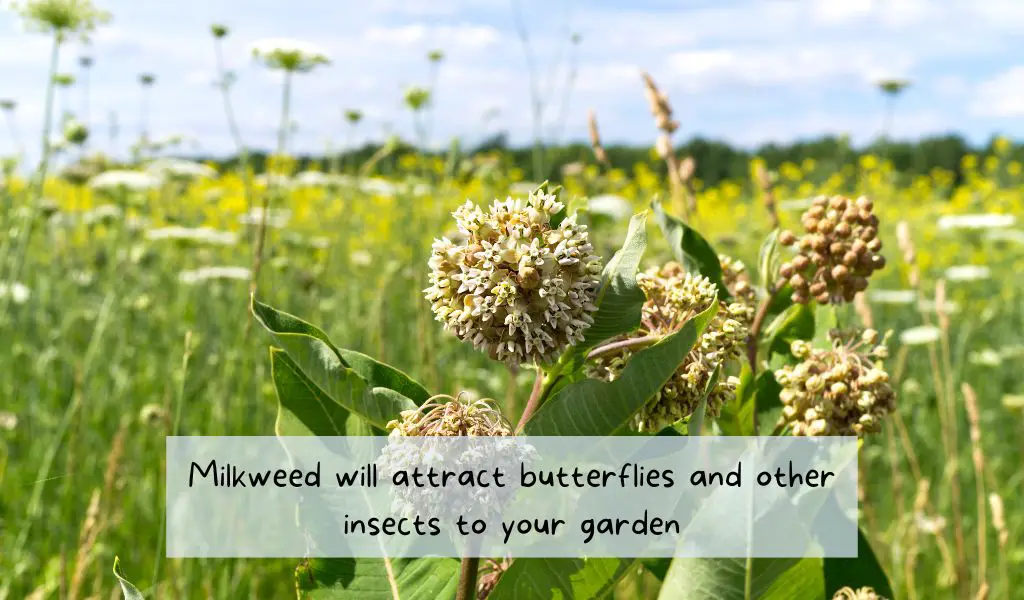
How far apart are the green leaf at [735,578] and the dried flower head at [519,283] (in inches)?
5.9

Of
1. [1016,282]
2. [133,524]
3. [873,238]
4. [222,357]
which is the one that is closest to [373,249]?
[222,357]

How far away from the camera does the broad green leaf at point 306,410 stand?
57 centimetres

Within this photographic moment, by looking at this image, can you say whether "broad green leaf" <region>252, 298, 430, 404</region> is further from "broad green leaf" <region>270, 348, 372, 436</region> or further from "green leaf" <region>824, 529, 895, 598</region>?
"green leaf" <region>824, 529, 895, 598</region>

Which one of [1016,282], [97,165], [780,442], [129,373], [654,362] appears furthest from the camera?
[1016,282]

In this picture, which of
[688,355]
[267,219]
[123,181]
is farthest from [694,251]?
[123,181]

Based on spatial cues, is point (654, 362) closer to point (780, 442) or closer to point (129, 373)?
point (780, 442)

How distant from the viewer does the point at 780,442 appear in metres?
0.66

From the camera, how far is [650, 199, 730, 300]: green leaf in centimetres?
73

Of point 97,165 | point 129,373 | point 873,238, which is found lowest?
point 129,373

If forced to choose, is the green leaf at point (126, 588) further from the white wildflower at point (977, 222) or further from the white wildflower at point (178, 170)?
the white wildflower at point (977, 222)

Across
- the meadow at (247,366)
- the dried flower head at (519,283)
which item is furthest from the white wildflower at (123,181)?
the dried flower head at (519,283)

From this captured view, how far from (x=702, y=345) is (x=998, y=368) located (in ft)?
13.8

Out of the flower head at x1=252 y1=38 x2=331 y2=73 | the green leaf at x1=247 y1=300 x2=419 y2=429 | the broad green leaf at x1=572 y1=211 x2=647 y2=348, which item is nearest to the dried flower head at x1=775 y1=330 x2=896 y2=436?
the broad green leaf at x1=572 y1=211 x2=647 y2=348

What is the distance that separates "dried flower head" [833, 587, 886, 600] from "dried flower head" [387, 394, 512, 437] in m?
0.31
